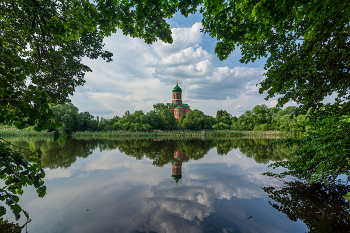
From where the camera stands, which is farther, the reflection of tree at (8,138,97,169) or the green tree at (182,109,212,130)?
the green tree at (182,109,212,130)

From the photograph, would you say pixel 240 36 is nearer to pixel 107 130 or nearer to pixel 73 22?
pixel 73 22

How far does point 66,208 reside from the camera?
3.94 metres

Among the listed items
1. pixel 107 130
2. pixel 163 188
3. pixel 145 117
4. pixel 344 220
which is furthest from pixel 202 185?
pixel 107 130

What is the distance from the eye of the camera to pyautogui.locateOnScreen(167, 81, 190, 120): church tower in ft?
181

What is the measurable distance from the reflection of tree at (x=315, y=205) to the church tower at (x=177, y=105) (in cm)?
4992

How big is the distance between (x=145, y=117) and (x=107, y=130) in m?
10.8

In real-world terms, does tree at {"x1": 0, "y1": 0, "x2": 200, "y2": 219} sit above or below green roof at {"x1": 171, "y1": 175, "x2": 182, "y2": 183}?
above

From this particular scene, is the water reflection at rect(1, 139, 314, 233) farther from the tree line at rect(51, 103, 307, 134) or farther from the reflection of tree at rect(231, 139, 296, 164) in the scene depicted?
the tree line at rect(51, 103, 307, 134)

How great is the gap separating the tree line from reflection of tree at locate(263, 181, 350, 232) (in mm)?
35977

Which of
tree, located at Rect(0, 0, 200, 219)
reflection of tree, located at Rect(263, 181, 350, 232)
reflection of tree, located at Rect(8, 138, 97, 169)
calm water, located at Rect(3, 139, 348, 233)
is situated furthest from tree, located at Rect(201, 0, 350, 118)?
reflection of tree, located at Rect(8, 138, 97, 169)

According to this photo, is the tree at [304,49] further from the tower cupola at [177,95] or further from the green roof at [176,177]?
the tower cupola at [177,95]

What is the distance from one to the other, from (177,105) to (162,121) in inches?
615

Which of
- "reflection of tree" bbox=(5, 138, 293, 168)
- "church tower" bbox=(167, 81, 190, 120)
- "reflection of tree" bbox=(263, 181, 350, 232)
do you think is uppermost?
"church tower" bbox=(167, 81, 190, 120)

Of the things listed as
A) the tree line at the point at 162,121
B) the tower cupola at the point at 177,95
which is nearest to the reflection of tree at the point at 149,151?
the tree line at the point at 162,121
